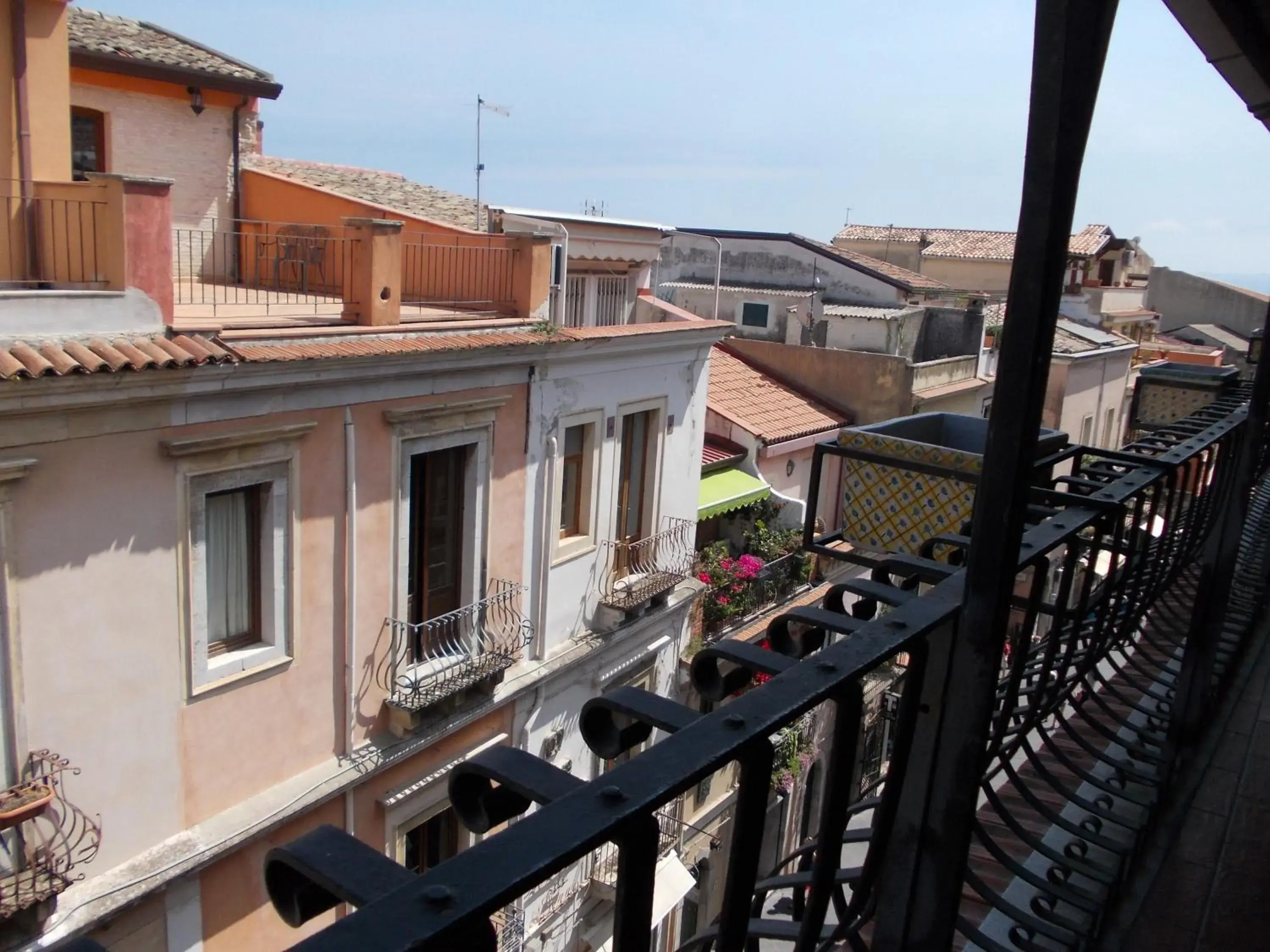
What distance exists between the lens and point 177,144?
10852 millimetres

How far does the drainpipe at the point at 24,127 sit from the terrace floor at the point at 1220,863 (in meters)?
7.48

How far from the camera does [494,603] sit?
34.1 ft

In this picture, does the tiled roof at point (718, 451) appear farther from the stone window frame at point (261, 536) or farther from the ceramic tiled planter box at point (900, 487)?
the ceramic tiled planter box at point (900, 487)

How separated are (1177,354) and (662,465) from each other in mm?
16356

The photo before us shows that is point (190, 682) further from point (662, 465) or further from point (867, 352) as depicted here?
point (867, 352)

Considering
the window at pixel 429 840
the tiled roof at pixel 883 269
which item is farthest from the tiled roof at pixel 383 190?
the tiled roof at pixel 883 269

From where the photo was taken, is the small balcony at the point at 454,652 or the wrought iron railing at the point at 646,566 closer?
the small balcony at the point at 454,652

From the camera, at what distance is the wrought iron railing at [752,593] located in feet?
51.0

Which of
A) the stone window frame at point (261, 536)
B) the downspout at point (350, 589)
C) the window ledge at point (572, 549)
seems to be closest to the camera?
the stone window frame at point (261, 536)

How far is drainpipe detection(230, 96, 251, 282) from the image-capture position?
37.5ft

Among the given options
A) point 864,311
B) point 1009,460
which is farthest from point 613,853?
point 864,311

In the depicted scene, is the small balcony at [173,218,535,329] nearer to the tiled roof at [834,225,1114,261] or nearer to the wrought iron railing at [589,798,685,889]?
the wrought iron railing at [589,798,685,889]

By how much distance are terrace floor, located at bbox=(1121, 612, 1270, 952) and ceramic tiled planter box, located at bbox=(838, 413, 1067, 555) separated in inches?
42.7

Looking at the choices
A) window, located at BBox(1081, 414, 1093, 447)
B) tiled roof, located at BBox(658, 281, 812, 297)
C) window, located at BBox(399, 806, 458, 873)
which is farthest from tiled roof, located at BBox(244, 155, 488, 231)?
window, located at BBox(1081, 414, 1093, 447)
